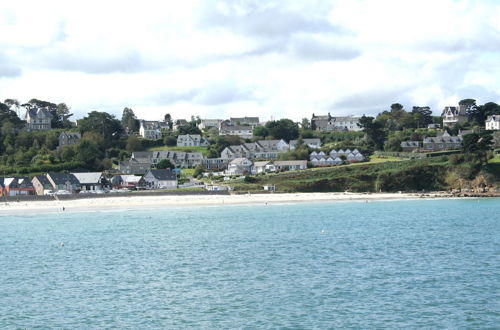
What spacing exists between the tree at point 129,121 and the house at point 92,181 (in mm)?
50040

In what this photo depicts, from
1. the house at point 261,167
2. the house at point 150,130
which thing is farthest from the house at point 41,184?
the house at point 150,130

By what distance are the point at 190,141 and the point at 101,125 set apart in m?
18.5

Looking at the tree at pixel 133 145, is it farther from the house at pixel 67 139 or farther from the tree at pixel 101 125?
the house at pixel 67 139

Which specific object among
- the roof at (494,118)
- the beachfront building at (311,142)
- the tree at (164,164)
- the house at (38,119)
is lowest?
the tree at (164,164)

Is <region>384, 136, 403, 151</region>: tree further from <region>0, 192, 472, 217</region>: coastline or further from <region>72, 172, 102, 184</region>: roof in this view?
<region>72, 172, 102, 184</region>: roof

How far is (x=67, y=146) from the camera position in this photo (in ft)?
379

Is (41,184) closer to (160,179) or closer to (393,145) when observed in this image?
(160,179)

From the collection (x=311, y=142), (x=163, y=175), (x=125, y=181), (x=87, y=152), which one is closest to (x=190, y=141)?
(x=311, y=142)

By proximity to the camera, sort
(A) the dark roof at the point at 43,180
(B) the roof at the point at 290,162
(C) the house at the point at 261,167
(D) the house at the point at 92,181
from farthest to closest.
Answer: (C) the house at the point at 261,167
(B) the roof at the point at 290,162
(D) the house at the point at 92,181
(A) the dark roof at the point at 43,180

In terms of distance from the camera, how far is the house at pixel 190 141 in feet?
440

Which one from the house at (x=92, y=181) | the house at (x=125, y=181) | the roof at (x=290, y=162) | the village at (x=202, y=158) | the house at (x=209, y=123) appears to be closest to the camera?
the village at (x=202, y=158)

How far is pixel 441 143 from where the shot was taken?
396 feet

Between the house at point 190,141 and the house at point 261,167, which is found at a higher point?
the house at point 190,141

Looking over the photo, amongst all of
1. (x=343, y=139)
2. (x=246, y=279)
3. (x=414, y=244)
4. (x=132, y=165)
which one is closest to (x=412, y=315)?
(x=246, y=279)
